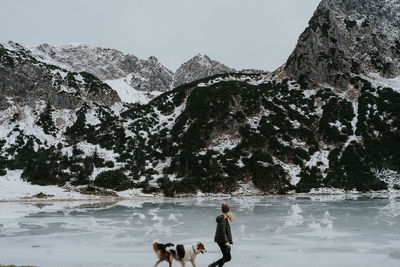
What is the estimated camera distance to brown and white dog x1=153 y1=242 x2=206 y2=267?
10.2 meters

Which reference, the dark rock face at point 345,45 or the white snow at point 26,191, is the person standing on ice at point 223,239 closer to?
the white snow at point 26,191

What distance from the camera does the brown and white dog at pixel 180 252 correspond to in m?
10.2

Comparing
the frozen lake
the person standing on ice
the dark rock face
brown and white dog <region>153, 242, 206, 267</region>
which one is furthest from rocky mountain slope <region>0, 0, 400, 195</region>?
the person standing on ice

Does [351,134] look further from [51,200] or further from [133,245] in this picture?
[133,245]

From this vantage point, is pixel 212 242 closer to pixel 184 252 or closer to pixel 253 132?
pixel 184 252

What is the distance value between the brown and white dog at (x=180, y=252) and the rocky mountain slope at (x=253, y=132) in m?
55.6

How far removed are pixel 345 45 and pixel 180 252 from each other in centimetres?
12046

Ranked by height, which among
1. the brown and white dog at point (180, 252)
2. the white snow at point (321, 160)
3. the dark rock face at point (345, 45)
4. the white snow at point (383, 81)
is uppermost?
the dark rock face at point (345, 45)

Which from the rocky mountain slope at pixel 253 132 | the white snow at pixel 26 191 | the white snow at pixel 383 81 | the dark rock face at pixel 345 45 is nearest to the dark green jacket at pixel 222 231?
the white snow at pixel 26 191

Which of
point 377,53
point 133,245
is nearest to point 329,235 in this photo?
point 133,245

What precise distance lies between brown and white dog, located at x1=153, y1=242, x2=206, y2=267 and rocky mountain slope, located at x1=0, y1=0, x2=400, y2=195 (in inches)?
2189

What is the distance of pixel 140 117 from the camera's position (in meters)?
108

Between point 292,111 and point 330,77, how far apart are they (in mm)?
22509

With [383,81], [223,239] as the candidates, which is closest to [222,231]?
[223,239]
